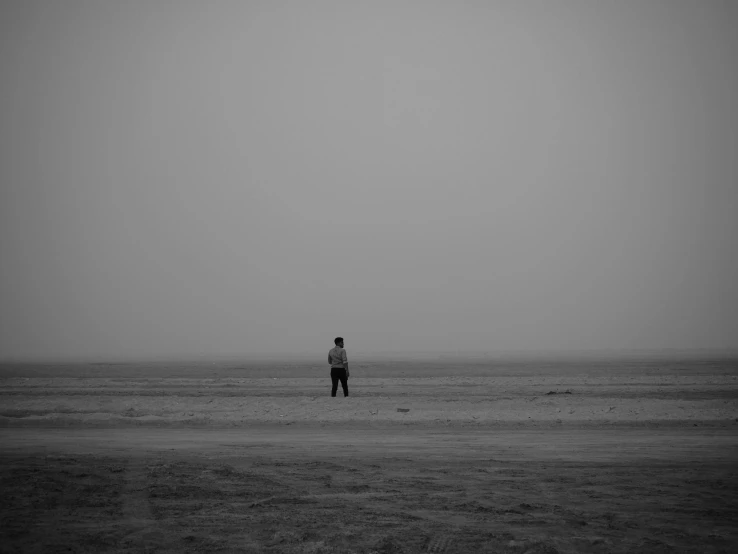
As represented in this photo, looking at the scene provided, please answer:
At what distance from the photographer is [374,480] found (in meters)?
10.1

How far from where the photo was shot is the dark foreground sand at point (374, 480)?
23.8ft

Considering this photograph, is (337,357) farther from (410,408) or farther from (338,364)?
(410,408)

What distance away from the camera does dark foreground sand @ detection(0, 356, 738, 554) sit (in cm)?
727

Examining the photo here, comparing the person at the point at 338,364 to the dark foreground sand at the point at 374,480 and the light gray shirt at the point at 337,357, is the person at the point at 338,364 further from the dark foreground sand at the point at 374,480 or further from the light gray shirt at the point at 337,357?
the dark foreground sand at the point at 374,480

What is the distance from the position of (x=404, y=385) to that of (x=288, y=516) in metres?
23.7

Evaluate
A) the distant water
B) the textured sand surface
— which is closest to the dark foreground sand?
the textured sand surface

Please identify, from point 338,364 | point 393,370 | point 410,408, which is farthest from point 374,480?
point 393,370

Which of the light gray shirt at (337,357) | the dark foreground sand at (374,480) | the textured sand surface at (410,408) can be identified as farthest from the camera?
the light gray shirt at (337,357)

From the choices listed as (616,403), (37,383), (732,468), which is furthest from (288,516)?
(37,383)

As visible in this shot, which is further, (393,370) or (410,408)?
(393,370)

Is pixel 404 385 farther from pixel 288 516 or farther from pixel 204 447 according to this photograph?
pixel 288 516

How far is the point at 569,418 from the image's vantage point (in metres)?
17.9

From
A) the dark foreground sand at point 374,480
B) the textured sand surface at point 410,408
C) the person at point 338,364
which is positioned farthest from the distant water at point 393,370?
the dark foreground sand at point 374,480

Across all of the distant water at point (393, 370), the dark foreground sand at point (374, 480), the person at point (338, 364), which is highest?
the person at point (338, 364)
